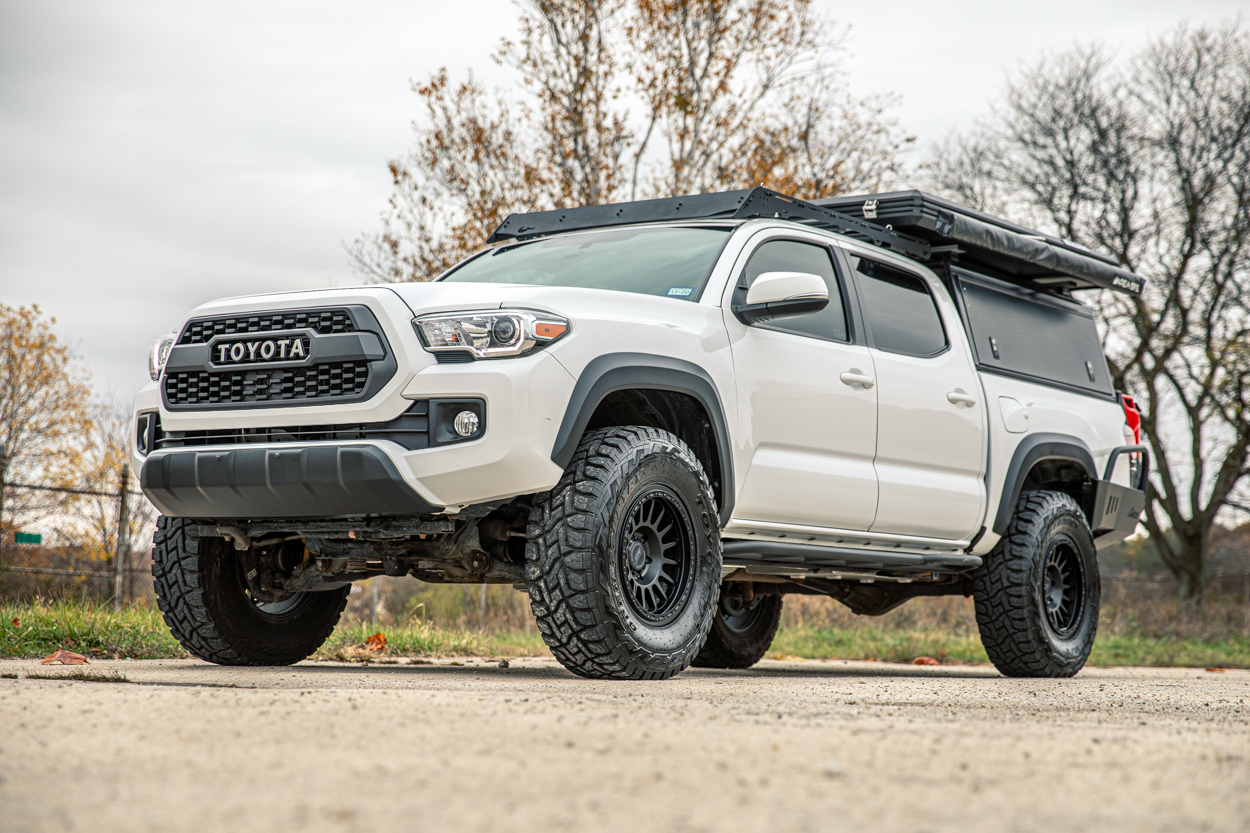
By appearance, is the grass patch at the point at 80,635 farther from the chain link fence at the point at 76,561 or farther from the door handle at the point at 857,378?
the chain link fence at the point at 76,561

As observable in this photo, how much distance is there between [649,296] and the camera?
212 inches

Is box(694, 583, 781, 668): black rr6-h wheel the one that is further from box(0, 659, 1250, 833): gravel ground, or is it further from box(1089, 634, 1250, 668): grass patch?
box(1089, 634, 1250, 668): grass patch

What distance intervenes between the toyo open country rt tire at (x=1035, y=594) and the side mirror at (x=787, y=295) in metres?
2.62

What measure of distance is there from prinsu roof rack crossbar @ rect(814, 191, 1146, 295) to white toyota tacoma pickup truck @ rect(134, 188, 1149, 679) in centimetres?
3

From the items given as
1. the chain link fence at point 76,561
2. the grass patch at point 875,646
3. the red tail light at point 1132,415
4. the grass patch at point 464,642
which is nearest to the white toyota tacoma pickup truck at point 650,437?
the red tail light at point 1132,415

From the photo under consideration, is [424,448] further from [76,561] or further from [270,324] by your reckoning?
[76,561]

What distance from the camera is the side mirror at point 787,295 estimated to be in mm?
5512

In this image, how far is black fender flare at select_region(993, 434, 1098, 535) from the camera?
24.0 feet

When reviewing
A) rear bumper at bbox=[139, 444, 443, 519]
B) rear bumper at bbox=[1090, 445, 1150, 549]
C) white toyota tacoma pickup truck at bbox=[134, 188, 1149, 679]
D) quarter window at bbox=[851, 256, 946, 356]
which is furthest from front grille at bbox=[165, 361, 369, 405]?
rear bumper at bbox=[1090, 445, 1150, 549]

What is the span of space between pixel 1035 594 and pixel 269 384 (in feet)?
15.1

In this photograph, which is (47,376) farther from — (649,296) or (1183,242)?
(1183,242)

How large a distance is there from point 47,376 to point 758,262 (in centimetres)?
1787

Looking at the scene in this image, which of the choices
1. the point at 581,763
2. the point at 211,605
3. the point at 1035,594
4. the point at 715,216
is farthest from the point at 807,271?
the point at 581,763

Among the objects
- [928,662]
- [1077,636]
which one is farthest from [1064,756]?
[928,662]
